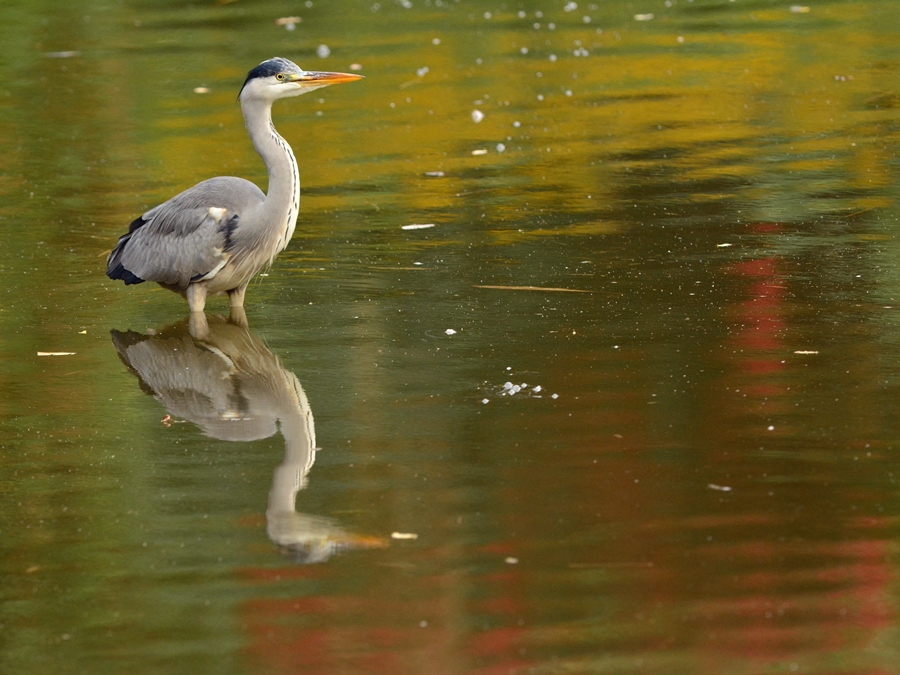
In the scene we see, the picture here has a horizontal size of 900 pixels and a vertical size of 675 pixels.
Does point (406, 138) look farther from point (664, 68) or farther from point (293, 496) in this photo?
point (293, 496)

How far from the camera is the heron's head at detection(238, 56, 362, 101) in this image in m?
9.02

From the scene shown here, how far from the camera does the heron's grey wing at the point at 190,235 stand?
346 inches

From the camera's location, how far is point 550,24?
18578 mm

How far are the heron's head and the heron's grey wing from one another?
0.50 metres

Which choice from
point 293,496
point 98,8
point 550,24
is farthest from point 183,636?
point 98,8

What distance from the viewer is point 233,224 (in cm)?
882

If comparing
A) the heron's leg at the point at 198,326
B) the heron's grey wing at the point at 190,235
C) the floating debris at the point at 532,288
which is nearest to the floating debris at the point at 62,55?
the heron's grey wing at the point at 190,235

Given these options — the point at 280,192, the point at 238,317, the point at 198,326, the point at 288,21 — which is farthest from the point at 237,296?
the point at 288,21

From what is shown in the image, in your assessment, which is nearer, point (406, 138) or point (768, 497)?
point (768, 497)

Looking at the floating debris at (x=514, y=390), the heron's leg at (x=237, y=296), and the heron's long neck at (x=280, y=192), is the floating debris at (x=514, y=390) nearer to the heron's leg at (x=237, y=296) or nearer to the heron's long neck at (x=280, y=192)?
the heron's long neck at (x=280, y=192)

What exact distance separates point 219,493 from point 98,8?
52.3ft

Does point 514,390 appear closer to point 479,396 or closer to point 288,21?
point 479,396

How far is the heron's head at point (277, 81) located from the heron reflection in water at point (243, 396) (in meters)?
1.18

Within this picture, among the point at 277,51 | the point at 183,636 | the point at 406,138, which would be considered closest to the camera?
the point at 183,636
